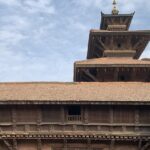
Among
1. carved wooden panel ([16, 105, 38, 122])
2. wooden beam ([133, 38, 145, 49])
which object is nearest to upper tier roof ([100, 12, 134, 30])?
wooden beam ([133, 38, 145, 49])

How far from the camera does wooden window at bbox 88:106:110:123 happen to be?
960 inches

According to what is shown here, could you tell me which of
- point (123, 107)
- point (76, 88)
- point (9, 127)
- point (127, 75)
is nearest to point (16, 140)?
point (9, 127)

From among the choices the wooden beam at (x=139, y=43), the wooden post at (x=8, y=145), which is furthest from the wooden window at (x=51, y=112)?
the wooden beam at (x=139, y=43)

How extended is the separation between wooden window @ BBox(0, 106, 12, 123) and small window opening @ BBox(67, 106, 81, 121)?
10.9 feet

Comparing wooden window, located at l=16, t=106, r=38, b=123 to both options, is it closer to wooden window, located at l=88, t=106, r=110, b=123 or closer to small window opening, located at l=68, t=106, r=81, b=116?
small window opening, located at l=68, t=106, r=81, b=116

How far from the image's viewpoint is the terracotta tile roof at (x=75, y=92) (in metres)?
24.1

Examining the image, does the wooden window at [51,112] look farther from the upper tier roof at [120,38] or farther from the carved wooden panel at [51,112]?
the upper tier roof at [120,38]

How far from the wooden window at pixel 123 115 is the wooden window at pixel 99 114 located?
0.45 m

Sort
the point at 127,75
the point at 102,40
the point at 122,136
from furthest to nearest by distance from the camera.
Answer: the point at 102,40 < the point at 127,75 < the point at 122,136

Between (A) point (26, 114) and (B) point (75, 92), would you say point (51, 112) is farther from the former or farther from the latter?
(B) point (75, 92)

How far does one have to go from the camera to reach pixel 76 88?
2567 centimetres

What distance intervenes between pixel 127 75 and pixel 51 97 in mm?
8026

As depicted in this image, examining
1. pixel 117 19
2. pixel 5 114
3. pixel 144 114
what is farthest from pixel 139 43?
pixel 5 114

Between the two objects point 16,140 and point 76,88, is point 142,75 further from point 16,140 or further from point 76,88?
point 16,140
